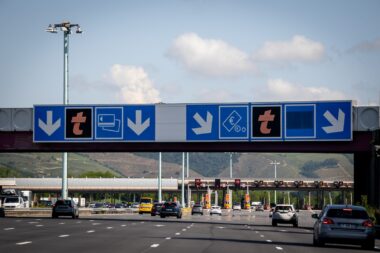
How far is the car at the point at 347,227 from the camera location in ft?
104

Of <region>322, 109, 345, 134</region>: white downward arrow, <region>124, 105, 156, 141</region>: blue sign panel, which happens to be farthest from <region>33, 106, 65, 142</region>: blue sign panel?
<region>322, 109, 345, 134</region>: white downward arrow

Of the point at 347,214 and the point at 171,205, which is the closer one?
the point at 347,214

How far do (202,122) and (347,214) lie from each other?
2836 centimetres

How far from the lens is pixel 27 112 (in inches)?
2457

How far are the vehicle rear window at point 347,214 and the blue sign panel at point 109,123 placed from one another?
98.7ft

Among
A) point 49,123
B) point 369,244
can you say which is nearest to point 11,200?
point 49,123

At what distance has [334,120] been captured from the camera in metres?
58.1

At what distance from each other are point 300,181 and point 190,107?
130780mm

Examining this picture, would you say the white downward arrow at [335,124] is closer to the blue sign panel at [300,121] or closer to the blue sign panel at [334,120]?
the blue sign panel at [334,120]

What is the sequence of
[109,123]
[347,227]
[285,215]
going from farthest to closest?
1. [285,215]
2. [109,123]
3. [347,227]

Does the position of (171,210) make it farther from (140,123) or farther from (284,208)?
(140,123)

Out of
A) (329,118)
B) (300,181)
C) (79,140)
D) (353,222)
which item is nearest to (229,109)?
(329,118)

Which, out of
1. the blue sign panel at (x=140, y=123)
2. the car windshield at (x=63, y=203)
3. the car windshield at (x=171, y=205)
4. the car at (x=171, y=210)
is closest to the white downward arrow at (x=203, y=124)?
the blue sign panel at (x=140, y=123)

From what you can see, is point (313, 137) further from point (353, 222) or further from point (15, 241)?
point (15, 241)
